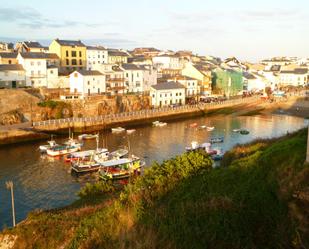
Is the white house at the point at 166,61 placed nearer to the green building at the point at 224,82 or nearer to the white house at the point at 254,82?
the green building at the point at 224,82

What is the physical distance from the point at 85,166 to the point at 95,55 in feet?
129

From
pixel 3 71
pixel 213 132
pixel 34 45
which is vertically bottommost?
pixel 213 132

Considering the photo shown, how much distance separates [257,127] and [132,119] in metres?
14.9

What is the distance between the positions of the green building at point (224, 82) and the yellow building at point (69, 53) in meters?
24.4

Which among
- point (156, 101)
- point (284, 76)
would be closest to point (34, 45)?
point (156, 101)

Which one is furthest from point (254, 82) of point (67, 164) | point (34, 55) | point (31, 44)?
point (67, 164)

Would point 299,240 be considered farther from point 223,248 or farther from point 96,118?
point 96,118

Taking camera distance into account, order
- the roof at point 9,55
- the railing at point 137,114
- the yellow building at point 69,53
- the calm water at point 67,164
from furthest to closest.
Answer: the yellow building at point 69,53 < the roof at point 9,55 < the railing at point 137,114 < the calm water at point 67,164

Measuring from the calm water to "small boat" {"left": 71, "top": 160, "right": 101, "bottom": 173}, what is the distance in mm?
621

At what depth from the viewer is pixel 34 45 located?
60219 millimetres

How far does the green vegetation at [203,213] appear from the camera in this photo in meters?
6.96

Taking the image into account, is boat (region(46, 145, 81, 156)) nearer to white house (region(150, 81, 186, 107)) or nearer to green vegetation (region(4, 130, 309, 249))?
green vegetation (region(4, 130, 309, 249))

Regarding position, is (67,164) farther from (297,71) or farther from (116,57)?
(297,71)

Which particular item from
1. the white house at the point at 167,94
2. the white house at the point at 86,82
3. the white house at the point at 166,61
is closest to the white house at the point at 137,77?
the white house at the point at 167,94
